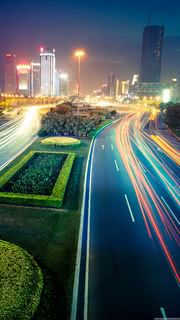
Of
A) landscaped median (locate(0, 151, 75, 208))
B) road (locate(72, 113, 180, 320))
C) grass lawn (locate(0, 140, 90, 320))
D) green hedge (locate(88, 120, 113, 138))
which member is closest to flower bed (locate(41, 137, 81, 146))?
landscaped median (locate(0, 151, 75, 208))

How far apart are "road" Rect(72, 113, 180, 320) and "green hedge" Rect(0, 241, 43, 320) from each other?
157 centimetres

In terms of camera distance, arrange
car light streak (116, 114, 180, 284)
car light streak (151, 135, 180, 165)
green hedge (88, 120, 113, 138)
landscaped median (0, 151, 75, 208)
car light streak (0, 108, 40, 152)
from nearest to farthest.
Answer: car light streak (116, 114, 180, 284) → landscaped median (0, 151, 75, 208) → car light streak (151, 135, 180, 165) → car light streak (0, 108, 40, 152) → green hedge (88, 120, 113, 138)

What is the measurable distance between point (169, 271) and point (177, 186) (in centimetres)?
Result: 1273

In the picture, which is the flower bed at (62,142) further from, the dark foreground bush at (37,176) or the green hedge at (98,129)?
the green hedge at (98,129)

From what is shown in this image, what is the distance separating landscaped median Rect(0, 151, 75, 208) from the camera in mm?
20297

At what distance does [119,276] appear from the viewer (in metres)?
13.2

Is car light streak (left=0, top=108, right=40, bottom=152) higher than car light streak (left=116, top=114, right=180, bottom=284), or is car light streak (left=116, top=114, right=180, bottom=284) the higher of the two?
car light streak (left=0, top=108, right=40, bottom=152)

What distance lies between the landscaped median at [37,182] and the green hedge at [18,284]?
6.13 m

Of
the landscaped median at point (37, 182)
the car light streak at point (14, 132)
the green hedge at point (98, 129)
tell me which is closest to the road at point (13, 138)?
the car light streak at point (14, 132)

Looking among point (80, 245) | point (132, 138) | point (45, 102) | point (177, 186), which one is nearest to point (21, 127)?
point (132, 138)

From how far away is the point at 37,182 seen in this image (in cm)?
2333

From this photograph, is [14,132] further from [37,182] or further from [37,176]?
[37,182]

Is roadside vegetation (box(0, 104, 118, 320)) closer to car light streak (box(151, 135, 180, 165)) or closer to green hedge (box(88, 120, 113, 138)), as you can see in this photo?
car light streak (box(151, 135, 180, 165))

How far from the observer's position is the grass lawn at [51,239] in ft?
38.3
